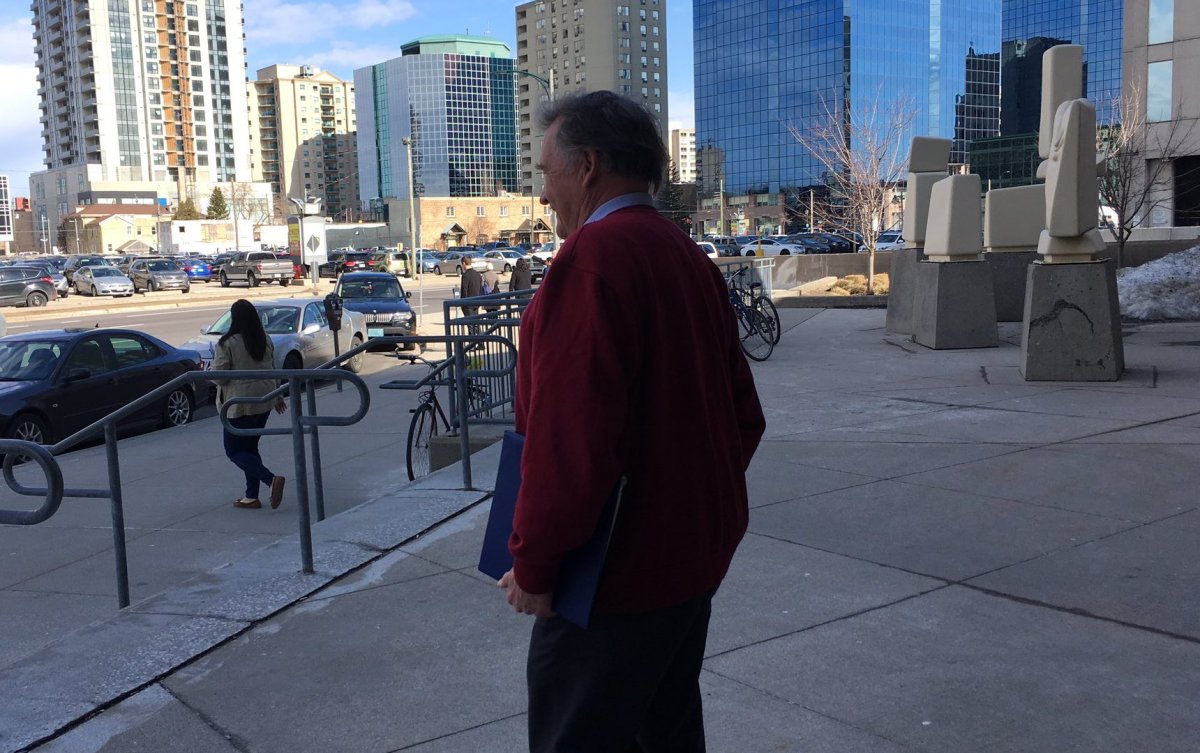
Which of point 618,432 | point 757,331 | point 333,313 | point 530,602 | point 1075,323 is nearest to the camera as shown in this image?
point 618,432

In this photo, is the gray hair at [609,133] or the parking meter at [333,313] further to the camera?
the parking meter at [333,313]

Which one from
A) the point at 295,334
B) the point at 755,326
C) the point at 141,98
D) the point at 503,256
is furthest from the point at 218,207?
the point at 755,326

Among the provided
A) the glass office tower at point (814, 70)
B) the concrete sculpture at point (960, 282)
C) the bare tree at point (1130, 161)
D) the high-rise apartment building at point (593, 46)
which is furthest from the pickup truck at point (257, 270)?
the high-rise apartment building at point (593, 46)

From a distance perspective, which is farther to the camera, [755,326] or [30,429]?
[755,326]

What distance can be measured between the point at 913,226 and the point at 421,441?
1048 cm

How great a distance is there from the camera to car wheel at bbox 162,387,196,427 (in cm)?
1477

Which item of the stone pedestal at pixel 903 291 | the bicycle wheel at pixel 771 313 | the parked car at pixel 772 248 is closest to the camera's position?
the bicycle wheel at pixel 771 313

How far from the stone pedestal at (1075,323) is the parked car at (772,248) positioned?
139ft

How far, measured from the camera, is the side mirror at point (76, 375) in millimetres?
13287

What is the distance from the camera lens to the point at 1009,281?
1739cm

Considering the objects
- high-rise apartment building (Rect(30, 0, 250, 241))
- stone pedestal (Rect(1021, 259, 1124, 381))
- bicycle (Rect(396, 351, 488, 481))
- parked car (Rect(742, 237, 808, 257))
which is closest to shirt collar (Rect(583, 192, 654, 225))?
bicycle (Rect(396, 351, 488, 481))

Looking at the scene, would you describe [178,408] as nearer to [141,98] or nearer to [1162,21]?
[1162,21]

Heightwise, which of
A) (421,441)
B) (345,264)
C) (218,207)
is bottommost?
(421,441)

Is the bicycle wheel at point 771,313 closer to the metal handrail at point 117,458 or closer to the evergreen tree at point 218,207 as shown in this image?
the metal handrail at point 117,458
